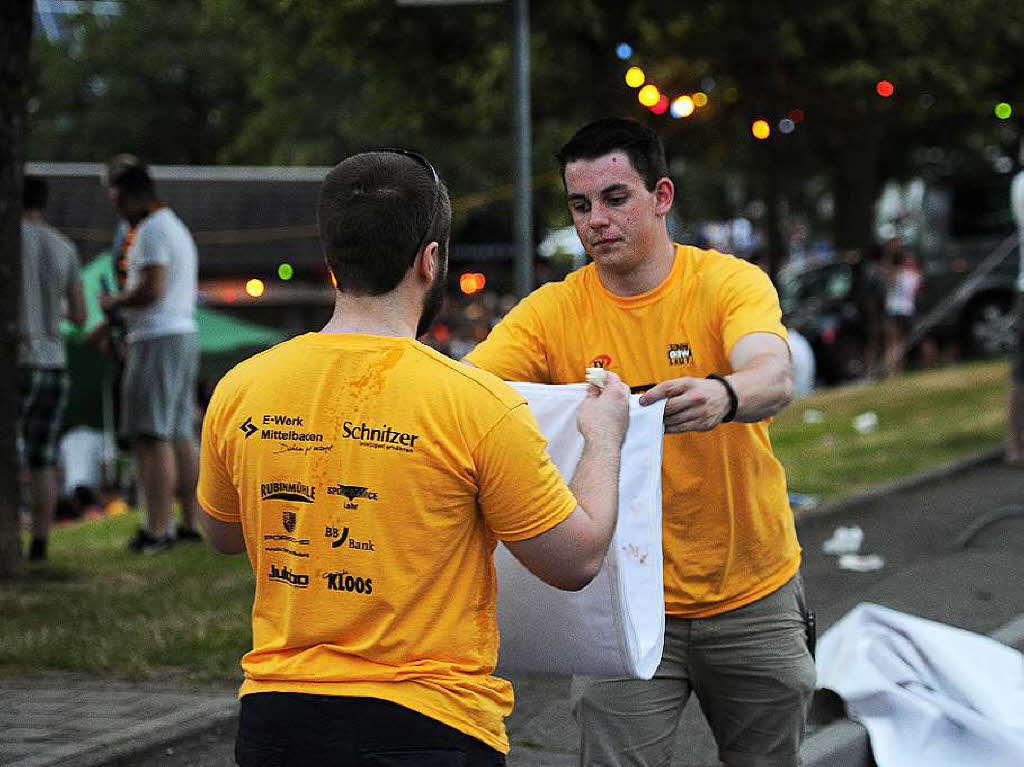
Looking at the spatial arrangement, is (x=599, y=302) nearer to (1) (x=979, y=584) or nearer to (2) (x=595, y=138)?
(2) (x=595, y=138)

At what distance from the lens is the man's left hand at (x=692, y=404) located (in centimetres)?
310

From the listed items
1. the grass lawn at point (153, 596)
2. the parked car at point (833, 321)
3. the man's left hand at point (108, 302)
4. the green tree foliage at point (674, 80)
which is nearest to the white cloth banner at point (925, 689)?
the grass lawn at point (153, 596)

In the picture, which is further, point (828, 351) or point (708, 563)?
point (828, 351)

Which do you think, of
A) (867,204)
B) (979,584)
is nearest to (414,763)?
(979,584)

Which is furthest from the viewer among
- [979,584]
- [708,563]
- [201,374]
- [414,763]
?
[201,374]

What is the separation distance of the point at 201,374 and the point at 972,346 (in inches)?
509

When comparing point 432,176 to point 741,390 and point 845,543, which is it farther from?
point 845,543

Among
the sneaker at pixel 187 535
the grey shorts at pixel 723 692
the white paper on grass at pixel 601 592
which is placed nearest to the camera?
the white paper on grass at pixel 601 592

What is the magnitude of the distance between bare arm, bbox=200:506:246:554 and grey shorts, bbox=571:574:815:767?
1052 millimetres

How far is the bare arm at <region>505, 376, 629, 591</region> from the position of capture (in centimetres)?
252

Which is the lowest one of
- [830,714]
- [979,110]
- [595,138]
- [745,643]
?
[830,714]

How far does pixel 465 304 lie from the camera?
90.3 ft

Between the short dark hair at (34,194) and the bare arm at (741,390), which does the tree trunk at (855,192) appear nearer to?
the short dark hair at (34,194)

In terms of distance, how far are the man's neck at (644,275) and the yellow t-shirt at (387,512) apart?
45.1 inches
